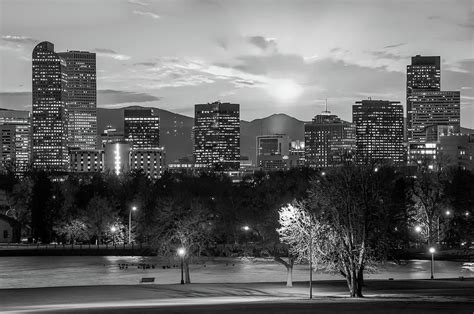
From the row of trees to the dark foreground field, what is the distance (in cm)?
302

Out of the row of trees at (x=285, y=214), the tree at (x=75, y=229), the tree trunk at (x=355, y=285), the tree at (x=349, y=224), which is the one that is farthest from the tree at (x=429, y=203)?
the tree trunk at (x=355, y=285)

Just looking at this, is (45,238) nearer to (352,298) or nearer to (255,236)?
(255,236)

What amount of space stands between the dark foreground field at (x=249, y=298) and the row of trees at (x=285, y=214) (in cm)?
302

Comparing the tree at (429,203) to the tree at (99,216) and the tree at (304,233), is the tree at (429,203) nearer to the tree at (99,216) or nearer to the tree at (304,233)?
the tree at (99,216)

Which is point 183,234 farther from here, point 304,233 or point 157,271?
point 304,233

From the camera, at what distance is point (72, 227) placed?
4872 inches

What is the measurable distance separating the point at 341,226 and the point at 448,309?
14.9m

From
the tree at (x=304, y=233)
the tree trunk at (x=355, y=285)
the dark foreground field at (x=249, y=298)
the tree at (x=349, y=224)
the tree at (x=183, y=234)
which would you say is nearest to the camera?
the dark foreground field at (x=249, y=298)

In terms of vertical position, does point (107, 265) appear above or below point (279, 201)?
below

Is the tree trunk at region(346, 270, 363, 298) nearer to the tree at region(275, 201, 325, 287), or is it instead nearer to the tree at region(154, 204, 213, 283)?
the tree at region(275, 201, 325, 287)

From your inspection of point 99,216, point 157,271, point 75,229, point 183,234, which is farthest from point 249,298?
point 75,229

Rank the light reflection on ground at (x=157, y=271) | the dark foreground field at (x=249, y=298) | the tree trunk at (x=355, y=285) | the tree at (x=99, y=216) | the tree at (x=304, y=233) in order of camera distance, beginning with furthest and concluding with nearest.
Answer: the tree at (x=99, y=216)
the light reflection on ground at (x=157, y=271)
the tree at (x=304, y=233)
the tree trunk at (x=355, y=285)
the dark foreground field at (x=249, y=298)

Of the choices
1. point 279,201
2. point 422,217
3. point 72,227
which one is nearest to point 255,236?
point 279,201

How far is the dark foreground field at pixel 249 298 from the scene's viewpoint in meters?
44.9
